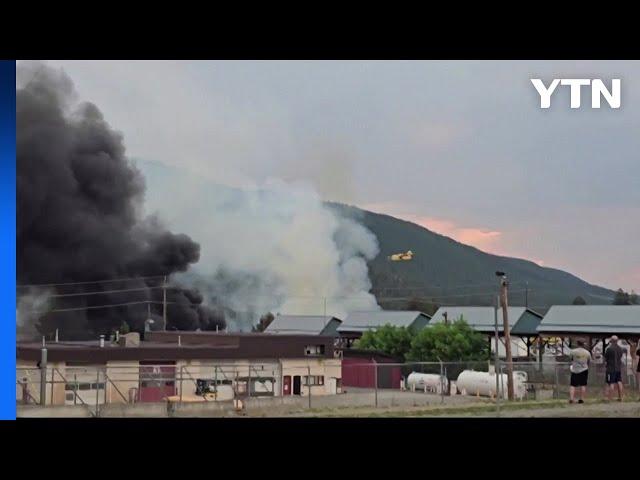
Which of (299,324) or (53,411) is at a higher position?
(299,324)

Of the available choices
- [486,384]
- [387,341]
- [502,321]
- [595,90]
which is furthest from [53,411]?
[595,90]

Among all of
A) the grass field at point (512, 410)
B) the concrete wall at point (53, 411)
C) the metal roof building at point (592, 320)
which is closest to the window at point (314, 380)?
the grass field at point (512, 410)

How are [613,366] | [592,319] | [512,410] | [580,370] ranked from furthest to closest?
[592,319], [580,370], [613,366], [512,410]

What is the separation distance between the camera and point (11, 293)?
9.91 metres

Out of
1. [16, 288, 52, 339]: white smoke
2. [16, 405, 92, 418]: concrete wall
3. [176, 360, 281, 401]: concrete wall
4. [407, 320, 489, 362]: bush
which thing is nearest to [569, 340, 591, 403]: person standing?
[407, 320, 489, 362]: bush

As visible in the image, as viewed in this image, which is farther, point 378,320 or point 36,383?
point 378,320

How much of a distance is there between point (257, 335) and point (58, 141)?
11.4ft

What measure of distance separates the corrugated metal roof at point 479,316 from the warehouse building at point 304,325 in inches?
50.9

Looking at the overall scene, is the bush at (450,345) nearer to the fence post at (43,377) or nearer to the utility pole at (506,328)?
the utility pole at (506,328)

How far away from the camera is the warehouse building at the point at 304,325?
38.0 ft

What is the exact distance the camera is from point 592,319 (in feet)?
37.2

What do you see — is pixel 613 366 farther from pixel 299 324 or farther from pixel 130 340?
pixel 130 340

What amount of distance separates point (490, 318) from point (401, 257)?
132 centimetres
